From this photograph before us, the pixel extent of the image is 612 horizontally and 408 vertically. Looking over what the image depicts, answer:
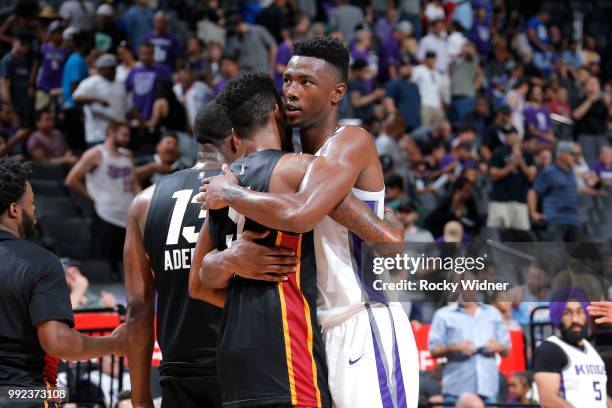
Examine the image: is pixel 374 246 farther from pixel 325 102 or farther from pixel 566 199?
pixel 566 199

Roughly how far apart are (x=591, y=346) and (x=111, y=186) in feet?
19.6

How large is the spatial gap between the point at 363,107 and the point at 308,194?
12.2 meters

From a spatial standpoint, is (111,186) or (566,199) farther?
(566,199)

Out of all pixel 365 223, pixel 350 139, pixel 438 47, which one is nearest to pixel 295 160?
pixel 350 139

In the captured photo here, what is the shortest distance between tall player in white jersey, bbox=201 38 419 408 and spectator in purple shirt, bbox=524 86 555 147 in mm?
12402

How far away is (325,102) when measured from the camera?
4250 mm

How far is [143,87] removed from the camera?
44.4 feet

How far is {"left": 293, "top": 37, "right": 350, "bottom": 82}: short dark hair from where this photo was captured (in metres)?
4.27

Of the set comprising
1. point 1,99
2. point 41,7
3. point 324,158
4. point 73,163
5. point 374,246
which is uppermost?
Result: point 41,7

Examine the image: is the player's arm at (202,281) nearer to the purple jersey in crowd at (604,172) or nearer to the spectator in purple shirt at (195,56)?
the spectator in purple shirt at (195,56)

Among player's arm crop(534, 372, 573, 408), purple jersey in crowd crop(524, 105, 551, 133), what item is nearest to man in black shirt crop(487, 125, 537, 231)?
purple jersey in crowd crop(524, 105, 551, 133)

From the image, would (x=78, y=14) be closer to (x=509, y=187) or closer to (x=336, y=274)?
(x=509, y=187)

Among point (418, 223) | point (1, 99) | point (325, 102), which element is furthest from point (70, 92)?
point (325, 102)

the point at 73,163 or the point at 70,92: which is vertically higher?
the point at 70,92
